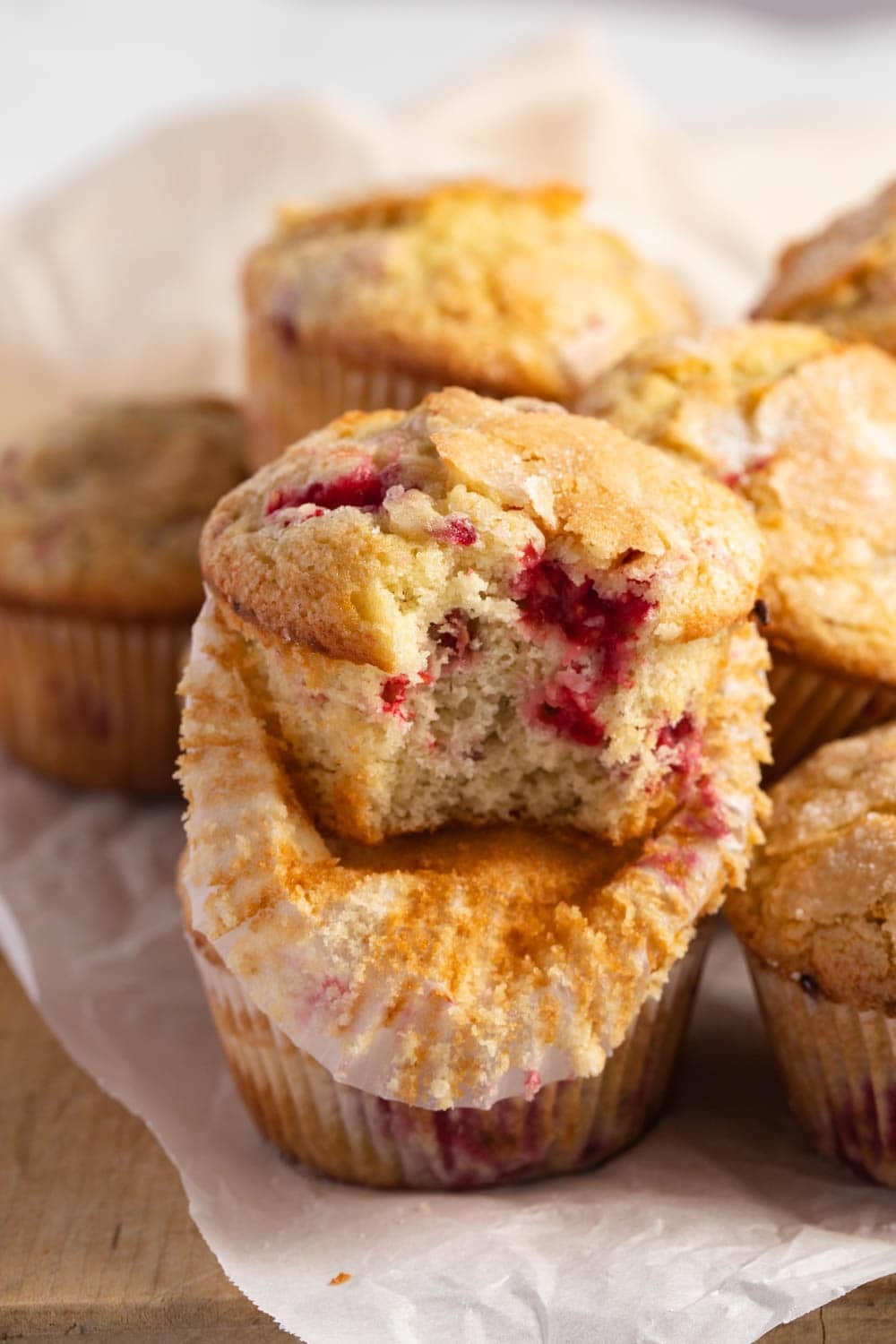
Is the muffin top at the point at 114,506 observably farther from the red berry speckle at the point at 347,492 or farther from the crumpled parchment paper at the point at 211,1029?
the red berry speckle at the point at 347,492

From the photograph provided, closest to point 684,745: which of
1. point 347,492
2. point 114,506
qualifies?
point 347,492

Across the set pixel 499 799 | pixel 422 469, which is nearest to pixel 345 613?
pixel 422 469

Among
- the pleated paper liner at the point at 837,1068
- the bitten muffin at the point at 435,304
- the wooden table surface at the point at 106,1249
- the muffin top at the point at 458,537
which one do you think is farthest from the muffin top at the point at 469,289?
the wooden table surface at the point at 106,1249

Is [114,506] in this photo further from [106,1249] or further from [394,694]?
A: [106,1249]

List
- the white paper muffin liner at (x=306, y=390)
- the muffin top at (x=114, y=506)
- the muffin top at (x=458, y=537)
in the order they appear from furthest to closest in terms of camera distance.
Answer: the muffin top at (x=114, y=506)
the white paper muffin liner at (x=306, y=390)
the muffin top at (x=458, y=537)

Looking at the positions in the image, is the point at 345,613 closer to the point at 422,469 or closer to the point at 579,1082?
the point at 422,469
